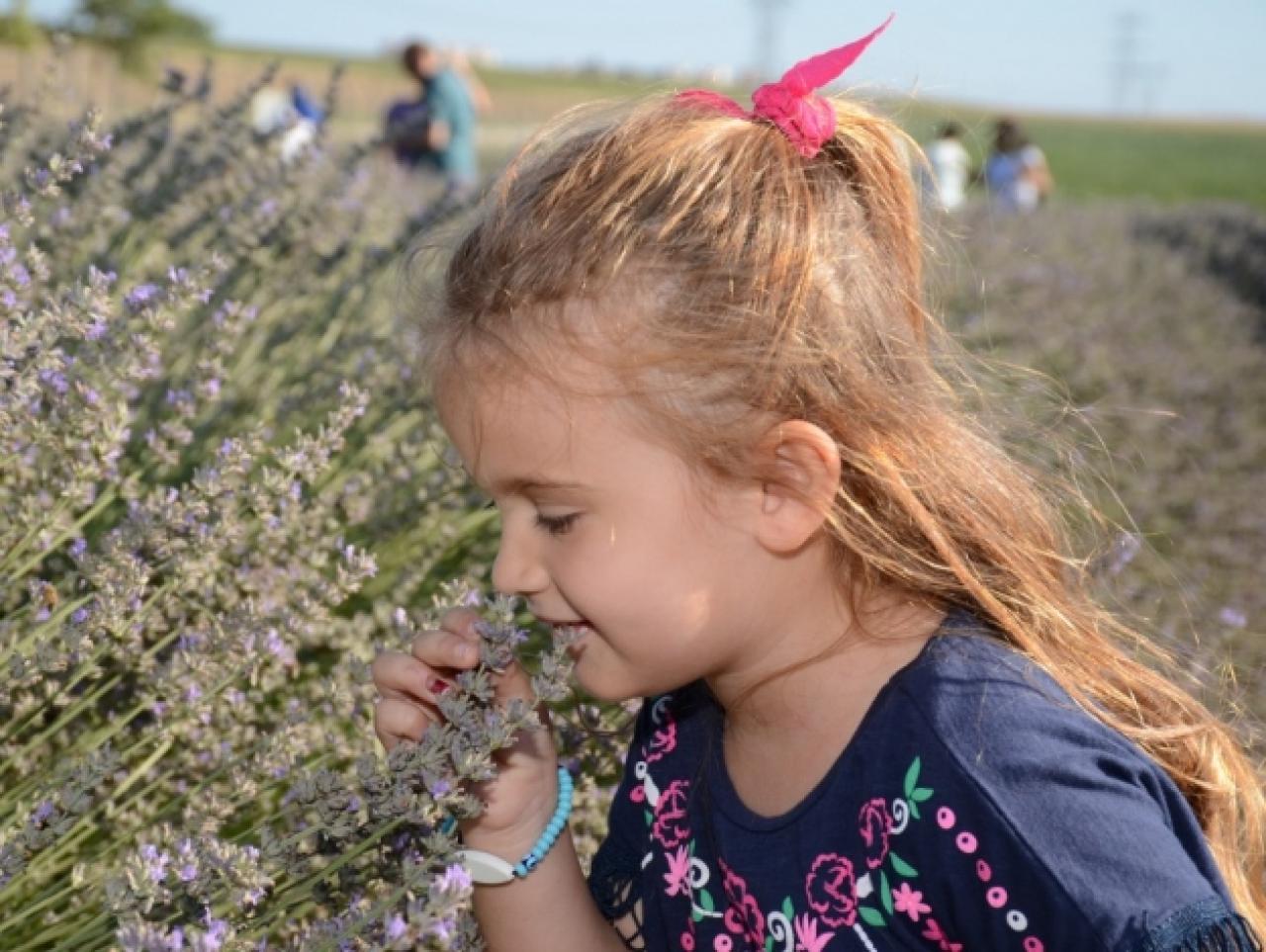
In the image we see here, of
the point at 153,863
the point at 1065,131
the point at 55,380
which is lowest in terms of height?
the point at 1065,131

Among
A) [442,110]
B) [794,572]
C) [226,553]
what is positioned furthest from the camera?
[442,110]

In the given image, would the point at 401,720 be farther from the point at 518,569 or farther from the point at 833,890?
the point at 833,890

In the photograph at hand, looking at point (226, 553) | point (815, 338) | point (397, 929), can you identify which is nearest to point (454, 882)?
point (397, 929)

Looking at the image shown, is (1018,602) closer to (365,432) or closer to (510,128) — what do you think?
(365,432)

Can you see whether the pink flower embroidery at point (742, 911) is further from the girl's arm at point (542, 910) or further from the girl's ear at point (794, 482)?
the girl's ear at point (794, 482)

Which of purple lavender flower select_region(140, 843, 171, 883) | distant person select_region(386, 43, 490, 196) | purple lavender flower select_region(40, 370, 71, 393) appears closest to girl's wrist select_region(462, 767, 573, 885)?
purple lavender flower select_region(140, 843, 171, 883)

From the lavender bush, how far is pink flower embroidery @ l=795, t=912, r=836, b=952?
0.33 m

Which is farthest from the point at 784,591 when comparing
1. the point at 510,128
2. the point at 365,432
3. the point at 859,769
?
the point at 510,128

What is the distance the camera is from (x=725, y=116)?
152cm

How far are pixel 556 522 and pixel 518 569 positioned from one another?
0.05m

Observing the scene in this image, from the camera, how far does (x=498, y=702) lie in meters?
1.42

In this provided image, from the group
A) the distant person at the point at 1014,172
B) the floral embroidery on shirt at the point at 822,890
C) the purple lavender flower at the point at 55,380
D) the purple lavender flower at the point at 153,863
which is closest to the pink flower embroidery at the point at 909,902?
the floral embroidery on shirt at the point at 822,890

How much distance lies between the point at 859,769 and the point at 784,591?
0.58ft

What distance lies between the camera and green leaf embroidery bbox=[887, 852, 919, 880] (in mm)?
1358
